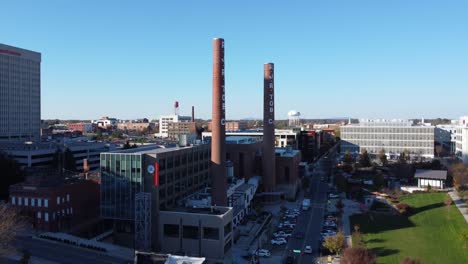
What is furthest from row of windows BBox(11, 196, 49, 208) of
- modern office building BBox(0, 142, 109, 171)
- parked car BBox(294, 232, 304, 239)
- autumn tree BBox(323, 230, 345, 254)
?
modern office building BBox(0, 142, 109, 171)

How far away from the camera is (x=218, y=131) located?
65000mm

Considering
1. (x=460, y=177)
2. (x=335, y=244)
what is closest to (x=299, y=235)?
(x=335, y=244)

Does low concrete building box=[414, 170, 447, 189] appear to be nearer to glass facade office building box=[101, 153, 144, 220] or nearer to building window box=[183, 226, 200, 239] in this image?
building window box=[183, 226, 200, 239]

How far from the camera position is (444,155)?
157500mm

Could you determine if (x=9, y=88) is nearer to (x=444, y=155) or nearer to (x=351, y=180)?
(x=351, y=180)

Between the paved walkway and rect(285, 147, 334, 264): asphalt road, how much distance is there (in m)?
22.6

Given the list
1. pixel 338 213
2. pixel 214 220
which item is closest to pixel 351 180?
pixel 338 213

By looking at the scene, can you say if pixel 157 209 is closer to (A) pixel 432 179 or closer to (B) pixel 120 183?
(B) pixel 120 183

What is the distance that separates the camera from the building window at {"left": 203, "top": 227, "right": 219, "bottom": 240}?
5166cm

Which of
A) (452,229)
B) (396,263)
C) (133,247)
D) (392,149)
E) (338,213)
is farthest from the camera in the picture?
(392,149)

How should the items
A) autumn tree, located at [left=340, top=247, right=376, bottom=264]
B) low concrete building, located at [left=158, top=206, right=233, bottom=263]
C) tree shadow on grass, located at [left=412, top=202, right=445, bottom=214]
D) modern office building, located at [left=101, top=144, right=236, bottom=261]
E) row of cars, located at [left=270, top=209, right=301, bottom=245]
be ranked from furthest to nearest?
1. tree shadow on grass, located at [left=412, top=202, right=445, bottom=214]
2. row of cars, located at [left=270, top=209, right=301, bottom=245]
3. modern office building, located at [left=101, top=144, right=236, bottom=261]
4. low concrete building, located at [left=158, top=206, right=233, bottom=263]
5. autumn tree, located at [left=340, top=247, right=376, bottom=264]

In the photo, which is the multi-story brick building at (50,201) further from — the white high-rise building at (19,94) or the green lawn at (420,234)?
the white high-rise building at (19,94)

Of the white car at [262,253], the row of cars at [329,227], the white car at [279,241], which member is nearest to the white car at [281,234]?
the white car at [279,241]

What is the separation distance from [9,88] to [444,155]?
526 ft
